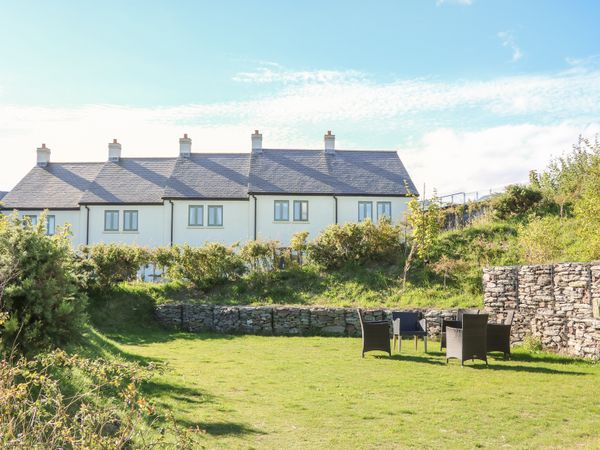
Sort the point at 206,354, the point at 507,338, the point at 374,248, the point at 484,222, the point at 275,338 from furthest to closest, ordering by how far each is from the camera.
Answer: the point at 484,222, the point at 374,248, the point at 275,338, the point at 206,354, the point at 507,338

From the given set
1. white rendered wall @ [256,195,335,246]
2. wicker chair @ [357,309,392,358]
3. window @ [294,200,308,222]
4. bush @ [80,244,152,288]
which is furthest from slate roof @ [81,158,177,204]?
wicker chair @ [357,309,392,358]

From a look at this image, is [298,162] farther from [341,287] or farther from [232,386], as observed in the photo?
[232,386]

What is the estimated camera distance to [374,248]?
887 inches

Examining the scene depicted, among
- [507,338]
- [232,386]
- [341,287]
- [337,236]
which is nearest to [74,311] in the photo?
[232,386]

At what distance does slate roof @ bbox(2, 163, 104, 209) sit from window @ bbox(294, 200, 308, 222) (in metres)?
12.1

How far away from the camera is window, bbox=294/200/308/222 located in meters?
31.0

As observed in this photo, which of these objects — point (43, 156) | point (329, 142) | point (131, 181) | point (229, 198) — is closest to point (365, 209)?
point (329, 142)

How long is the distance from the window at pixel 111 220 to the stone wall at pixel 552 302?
22462mm

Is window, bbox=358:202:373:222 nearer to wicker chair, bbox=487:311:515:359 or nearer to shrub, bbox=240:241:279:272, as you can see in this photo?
shrub, bbox=240:241:279:272

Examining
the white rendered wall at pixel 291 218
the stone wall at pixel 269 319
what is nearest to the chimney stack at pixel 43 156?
the white rendered wall at pixel 291 218

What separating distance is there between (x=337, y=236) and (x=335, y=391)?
13.0 metres

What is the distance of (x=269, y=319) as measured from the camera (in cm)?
1870

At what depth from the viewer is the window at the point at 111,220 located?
104 ft

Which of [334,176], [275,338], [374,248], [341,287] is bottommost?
[275,338]
